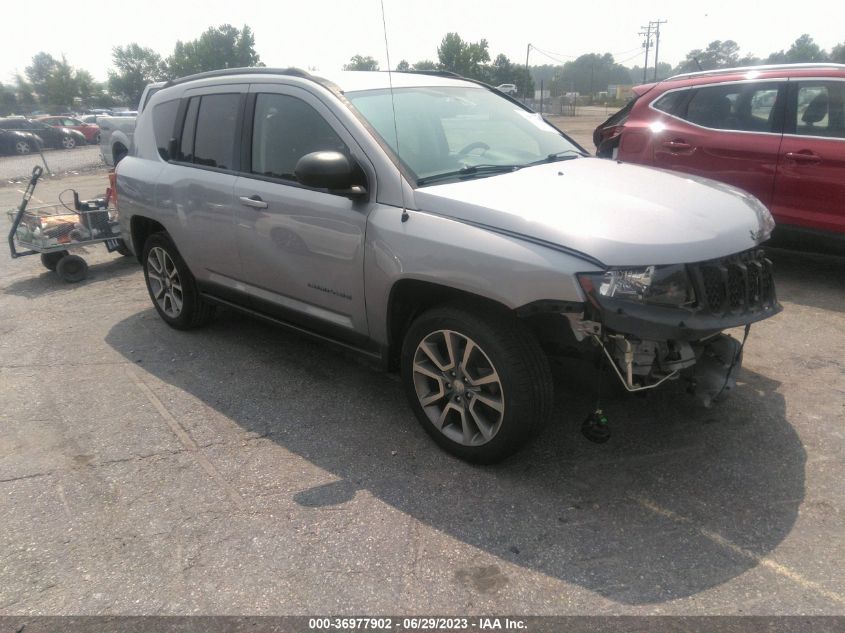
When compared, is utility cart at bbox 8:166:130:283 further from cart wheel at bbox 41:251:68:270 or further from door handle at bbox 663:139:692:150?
door handle at bbox 663:139:692:150

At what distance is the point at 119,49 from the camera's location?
3757 inches

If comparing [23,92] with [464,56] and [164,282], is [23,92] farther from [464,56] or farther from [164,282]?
[164,282]

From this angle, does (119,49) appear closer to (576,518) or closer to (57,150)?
(57,150)

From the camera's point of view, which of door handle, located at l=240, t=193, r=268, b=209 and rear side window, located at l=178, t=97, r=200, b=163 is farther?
rear side window, located at l=178, t=97, r=200, b=163

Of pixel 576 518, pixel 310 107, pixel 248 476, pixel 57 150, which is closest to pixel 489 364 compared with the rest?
pixel 576 518

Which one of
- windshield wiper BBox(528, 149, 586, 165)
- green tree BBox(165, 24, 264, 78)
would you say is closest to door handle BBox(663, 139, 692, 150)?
windshield wiper BBox(528, 149, 586, 165)

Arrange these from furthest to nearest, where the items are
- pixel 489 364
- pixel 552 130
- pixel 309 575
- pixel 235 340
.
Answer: pixel 235 340
pixel 552 130
pixel 489 364
pixel 309 575

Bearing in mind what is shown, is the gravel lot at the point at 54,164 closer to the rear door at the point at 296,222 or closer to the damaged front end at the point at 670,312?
the rear door at the point at 296,222

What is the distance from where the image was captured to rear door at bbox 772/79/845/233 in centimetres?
513

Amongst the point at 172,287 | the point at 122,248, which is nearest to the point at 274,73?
the point at 172,287

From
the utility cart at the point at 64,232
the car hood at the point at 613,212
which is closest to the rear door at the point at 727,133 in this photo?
the car hood at the point at 613,212

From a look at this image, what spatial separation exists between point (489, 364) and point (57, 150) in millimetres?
35304

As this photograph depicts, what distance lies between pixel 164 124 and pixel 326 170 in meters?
2.49

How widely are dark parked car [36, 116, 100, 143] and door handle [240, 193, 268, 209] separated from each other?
113 feet
